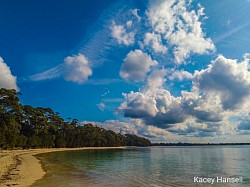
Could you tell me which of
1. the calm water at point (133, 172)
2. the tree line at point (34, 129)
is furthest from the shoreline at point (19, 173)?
the tree line at point (34, 129)

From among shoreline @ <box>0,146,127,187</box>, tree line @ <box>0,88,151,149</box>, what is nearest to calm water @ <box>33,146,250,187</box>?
shoreline @ <box>0,146,127,187</box>

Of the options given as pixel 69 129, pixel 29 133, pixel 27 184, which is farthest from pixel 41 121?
pixel 27 184

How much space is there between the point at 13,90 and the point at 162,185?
61476mm

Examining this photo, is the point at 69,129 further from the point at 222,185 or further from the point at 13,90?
the point at 222,185

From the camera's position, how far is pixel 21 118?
298 ft

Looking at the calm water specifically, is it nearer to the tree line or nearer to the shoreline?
the shoreline

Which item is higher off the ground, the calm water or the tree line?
the tree line

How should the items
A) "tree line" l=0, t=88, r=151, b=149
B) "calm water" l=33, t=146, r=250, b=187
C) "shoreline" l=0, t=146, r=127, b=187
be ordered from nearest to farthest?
"shoreline" l=0, t=146, r=127, b=187 → "calm water" l=33, t=146, r=250, b=187 → "tree line" l=0, t=88, r=151, b=149

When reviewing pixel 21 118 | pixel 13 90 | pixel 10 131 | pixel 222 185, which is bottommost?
pixel 222 185

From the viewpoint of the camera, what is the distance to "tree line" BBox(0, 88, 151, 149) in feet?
236

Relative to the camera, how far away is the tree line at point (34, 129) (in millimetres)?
72081

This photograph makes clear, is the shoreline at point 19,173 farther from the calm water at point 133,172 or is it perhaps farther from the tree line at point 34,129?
the tree line at point 34,129

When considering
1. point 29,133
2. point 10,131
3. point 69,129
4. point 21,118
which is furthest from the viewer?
point 69,129

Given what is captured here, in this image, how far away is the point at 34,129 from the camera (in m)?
101
